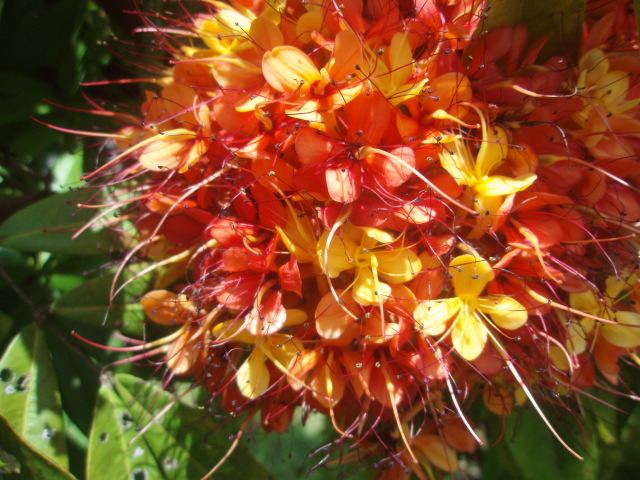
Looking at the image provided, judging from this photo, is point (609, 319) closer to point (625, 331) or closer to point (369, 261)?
point (625, 331)

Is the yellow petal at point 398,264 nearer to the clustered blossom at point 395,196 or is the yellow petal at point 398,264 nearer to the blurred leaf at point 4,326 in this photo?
the clustered blossom at point 395,196

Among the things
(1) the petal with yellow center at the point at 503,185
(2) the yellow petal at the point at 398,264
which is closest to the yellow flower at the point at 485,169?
(1) the petal with yellow center at the point at 503,185

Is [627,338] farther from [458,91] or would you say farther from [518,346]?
[458,91]

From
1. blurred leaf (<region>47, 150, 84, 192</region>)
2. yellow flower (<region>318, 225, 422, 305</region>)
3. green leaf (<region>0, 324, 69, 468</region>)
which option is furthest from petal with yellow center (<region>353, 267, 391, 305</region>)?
blurred leaf (<region>47, 150, 84, 192</region>)

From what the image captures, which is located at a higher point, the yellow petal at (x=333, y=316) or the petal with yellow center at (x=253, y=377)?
the yellow petal at (x=333, y=316)

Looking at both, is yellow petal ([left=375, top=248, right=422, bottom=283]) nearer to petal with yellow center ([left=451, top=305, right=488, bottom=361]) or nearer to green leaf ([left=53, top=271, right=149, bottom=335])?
petal with yellow center ([left=451, top=305, right=488, bottom=361])
